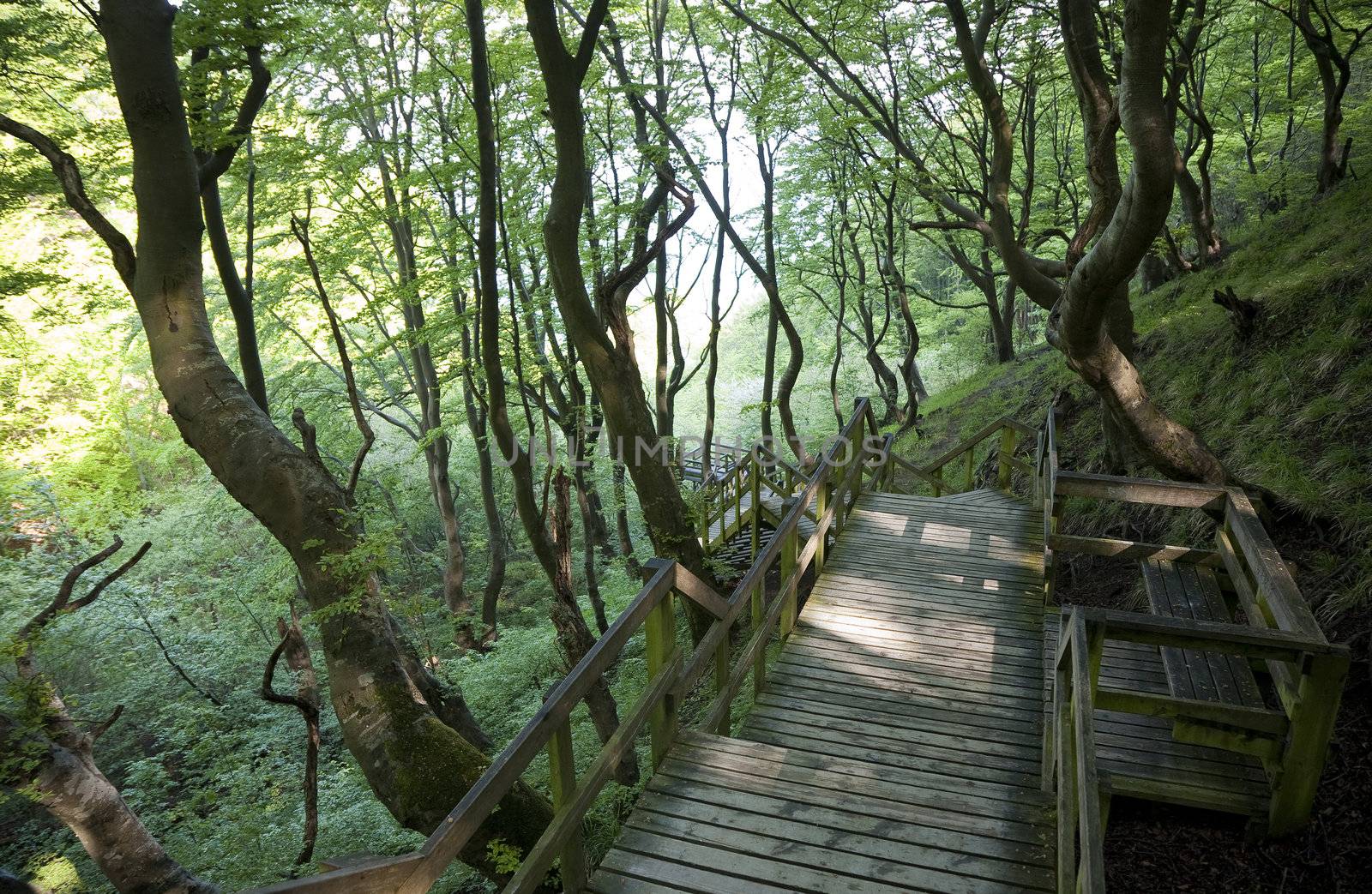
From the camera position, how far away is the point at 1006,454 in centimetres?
970

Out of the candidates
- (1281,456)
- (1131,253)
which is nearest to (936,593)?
(1281,456)

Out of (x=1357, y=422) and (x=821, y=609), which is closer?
(x=1357, y=422)

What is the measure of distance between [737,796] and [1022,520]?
5820mm

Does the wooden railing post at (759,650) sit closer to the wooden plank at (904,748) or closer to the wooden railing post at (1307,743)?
the wooden plank at (904,748)

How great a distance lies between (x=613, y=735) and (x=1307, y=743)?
3.09 meters

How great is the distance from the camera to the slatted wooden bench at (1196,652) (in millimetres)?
3975

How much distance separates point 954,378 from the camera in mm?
26578

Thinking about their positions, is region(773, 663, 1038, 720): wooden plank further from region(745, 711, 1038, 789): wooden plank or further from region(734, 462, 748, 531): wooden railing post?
region(734, 462, 748, 531): wooden railing post

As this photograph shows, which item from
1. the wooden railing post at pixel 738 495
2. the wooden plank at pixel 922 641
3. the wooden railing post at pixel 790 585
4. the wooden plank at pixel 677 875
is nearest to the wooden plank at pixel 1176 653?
the wooden plank at pixel 922 641

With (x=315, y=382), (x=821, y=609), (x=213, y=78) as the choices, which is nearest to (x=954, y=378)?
(x=315, y=382)

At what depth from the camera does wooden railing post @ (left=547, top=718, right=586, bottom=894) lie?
9.93ft

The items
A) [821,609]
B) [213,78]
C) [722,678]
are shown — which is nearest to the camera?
[722,678]

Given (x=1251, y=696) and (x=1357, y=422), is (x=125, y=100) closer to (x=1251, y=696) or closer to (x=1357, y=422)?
(x=1251, y=696)

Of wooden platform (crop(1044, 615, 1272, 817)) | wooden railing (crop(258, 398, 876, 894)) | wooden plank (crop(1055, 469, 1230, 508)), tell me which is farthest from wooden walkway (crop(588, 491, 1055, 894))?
wooden plank (crop(1055, 469, 1230, 508))
